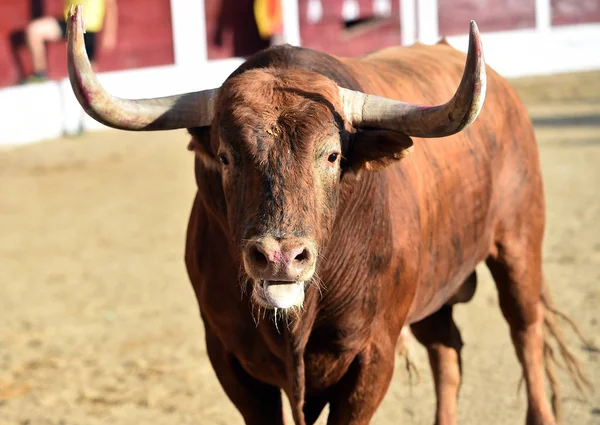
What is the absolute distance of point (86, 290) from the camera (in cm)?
627

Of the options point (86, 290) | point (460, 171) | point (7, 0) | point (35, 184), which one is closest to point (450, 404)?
point (460, 171)

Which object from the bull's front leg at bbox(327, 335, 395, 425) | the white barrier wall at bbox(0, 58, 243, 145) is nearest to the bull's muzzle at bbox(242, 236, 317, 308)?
the bull's front leg at bbox(327, 335, 395, 425)

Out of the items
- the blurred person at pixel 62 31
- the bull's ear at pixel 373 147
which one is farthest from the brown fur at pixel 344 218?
the blurred person at pixel 62 31

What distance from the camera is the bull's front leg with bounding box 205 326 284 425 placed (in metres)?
3.25

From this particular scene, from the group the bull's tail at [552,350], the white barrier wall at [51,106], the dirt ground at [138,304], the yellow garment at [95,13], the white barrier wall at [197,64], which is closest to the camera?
the bull's tail at [552,350]

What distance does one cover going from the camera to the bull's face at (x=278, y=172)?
2.42 meters

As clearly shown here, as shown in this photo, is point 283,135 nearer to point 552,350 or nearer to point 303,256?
point 303,256

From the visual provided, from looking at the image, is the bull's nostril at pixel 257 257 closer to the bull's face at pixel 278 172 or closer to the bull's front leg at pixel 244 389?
the bull's face at pixel 278 172

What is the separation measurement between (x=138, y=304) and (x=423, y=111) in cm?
349

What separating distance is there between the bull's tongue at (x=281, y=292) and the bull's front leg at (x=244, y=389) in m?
0.81

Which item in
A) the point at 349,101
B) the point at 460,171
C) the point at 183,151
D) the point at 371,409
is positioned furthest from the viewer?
the point at 183,151

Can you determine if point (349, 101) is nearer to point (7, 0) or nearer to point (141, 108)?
point (141, 108)

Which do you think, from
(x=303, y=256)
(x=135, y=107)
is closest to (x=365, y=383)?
(x=303, y=256)

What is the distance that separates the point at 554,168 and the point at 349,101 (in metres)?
6.55
